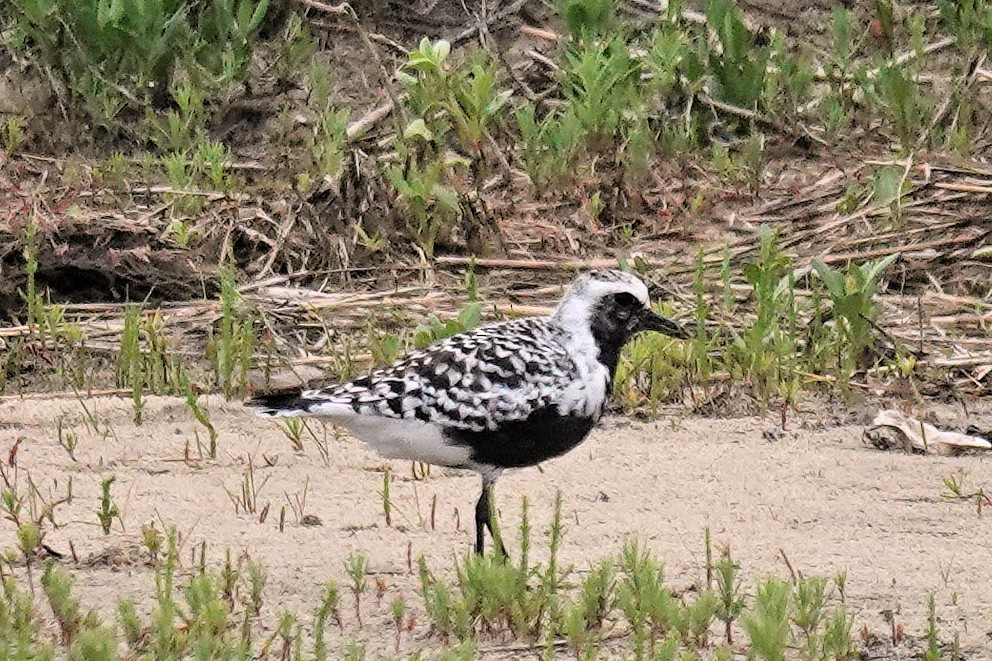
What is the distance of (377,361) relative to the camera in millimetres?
7258

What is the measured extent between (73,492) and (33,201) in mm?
3061

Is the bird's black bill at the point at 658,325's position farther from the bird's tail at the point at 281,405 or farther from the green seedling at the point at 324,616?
the green seedling at the point at 324,616

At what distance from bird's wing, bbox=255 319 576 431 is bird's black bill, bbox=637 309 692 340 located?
0.42 metres

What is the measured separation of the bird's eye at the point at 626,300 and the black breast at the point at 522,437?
0.53 meters

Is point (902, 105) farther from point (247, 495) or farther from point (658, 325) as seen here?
point (247, 495)

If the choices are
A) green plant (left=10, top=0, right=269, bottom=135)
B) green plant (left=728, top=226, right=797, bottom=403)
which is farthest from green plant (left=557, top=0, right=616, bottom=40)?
green plant (left=728, top=226, right=797, bottom=403)

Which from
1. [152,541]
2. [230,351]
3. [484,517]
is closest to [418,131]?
[230,351]

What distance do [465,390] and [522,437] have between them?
0.24 metres

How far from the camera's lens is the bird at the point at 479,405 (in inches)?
217

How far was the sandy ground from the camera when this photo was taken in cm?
515

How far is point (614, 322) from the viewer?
5906 mm

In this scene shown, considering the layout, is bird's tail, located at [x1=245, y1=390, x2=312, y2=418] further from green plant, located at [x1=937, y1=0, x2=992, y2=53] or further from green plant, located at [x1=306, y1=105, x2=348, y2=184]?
green plant, located at [x1=937, y1=0, x2=992, y2=53]

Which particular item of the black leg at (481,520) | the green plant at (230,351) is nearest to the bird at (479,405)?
the black leg at (481,520)

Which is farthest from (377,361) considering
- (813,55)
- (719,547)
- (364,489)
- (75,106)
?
(813,55)
